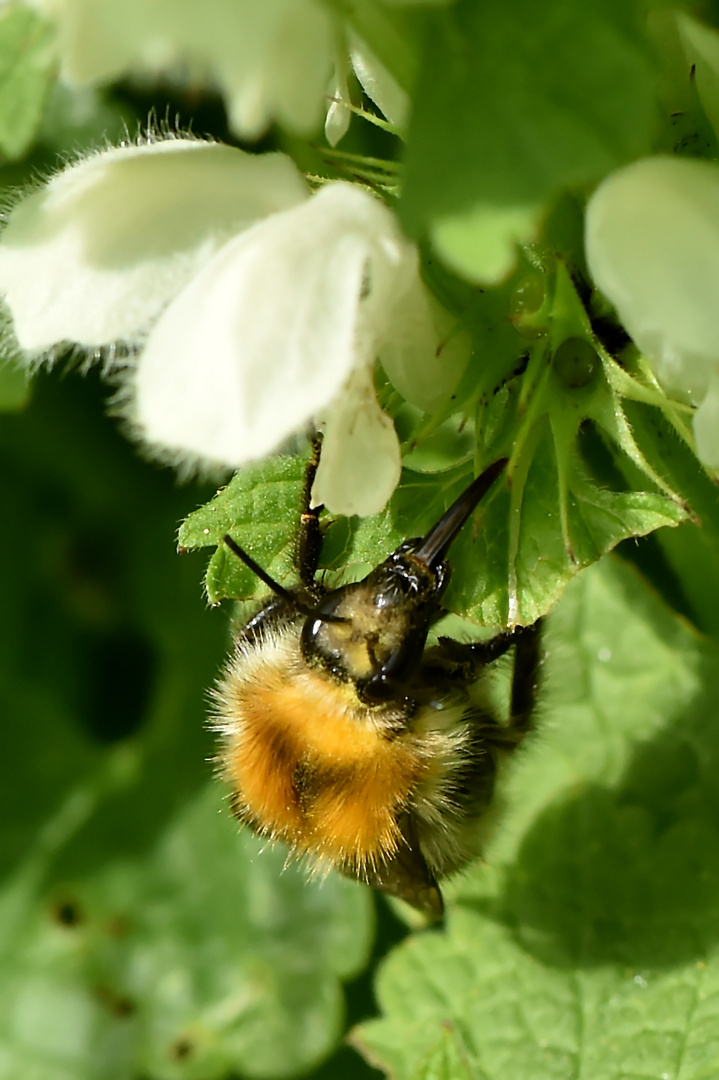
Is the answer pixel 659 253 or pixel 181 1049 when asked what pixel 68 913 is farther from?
pixel 659 253

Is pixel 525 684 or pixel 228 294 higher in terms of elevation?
pixel 228 294

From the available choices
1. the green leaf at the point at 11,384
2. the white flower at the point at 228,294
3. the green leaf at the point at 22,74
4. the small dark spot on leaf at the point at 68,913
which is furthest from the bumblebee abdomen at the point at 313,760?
the small dark spot on leaf at the point at 68,913

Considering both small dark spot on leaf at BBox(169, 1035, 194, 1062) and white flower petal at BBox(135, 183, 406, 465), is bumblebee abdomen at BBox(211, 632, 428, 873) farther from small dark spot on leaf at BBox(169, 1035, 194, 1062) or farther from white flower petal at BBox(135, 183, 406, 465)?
small dark spot on leaf at BBox(169, 1035, 194, 1062)

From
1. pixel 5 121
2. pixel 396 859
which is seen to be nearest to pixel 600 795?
pixel 396 859

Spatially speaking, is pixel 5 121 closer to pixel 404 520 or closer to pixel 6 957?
pixel 404 520

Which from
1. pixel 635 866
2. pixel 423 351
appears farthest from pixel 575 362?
pixel 635 866

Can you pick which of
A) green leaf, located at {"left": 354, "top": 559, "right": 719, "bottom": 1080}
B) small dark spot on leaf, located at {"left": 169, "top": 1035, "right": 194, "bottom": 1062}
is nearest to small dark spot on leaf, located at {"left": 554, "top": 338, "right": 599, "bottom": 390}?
green leaf, located at {"left": 354, "top": 559, "right": 719, "bottom": 1080}
